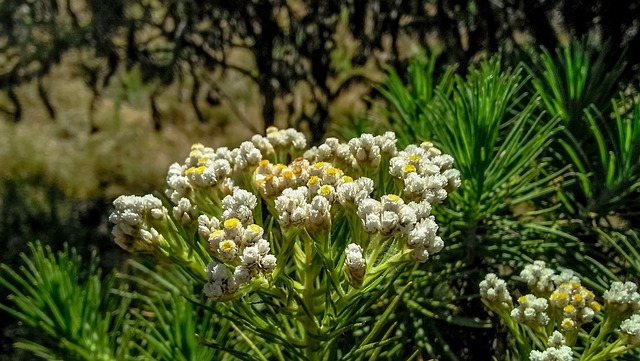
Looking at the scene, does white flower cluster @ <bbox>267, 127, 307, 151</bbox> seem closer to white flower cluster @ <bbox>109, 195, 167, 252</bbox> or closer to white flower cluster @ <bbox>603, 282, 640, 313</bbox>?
white flower cluster @ <bbox>109, 195, 167, 252</bbox>

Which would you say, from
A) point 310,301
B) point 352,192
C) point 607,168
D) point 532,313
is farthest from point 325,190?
point 607,168

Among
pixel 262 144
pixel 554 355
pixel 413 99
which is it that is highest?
pixel 413 99

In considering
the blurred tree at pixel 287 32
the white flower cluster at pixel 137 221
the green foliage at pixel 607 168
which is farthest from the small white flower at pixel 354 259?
the blurred tree at pixel 287 32

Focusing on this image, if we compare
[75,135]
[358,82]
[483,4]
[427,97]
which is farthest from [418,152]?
[75,135]

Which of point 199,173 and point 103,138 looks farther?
point 103,138

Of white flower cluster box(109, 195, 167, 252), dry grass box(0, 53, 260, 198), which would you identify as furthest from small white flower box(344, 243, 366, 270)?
dry grass box(0, 53, 260, 198)

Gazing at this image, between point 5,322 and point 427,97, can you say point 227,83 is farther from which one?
point 427,97

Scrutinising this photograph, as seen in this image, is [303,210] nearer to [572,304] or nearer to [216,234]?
[216,234]

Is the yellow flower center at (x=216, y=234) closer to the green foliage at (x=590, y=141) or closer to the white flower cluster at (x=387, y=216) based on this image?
the white flower cluster at (x=387, y=216)
